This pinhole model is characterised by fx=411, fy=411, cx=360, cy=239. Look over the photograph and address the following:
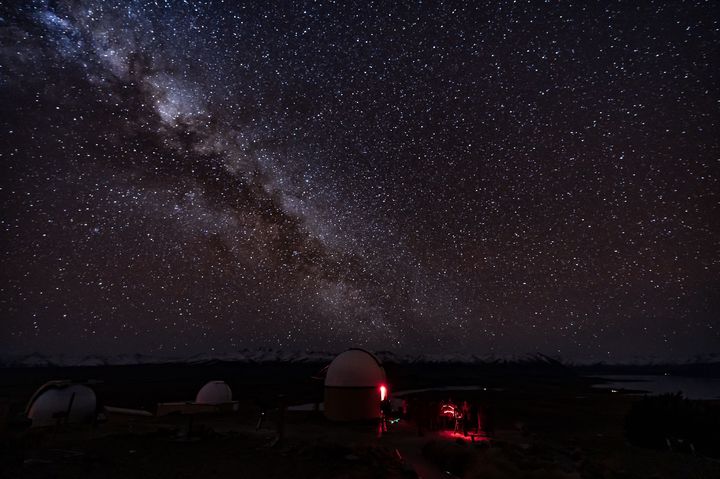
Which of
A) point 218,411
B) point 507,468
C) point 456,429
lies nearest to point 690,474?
point 507,468

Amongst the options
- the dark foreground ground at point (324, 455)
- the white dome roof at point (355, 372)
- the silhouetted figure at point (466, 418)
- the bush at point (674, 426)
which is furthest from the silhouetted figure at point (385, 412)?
the bush at point (674, 426)

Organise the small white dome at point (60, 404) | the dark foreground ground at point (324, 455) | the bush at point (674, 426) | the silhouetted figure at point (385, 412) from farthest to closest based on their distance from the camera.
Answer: the small white dome at point (60, 404) < the silhouetted figure at point (385, 412) < the bush at point (674, 426) < the dark foreground ground at point (324, 455)

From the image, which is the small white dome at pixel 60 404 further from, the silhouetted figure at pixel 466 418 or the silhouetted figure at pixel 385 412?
the silhouetted figure at pixel 466 418

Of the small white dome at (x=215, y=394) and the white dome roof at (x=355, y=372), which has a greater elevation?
the white dome roof at (x=355, y=372)

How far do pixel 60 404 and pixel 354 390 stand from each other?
1760cm

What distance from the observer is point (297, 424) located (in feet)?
74.4

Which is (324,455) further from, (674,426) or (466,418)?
(674,426)

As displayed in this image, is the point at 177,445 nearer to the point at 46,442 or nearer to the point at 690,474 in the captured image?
the point at 46,442

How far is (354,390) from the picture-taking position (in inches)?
918

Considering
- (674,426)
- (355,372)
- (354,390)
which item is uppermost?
(355,372)

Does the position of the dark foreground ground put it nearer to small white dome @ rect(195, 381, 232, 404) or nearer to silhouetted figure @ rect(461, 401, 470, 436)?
silhouetted figure @ rect(461, 401, 470, 436)

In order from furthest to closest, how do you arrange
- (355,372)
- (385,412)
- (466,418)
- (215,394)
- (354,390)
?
(215,394) < (355,372) < (354,390) < (385,412) < (466,418)

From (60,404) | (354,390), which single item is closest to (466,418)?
(354,390)

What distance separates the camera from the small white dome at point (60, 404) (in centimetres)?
2384
